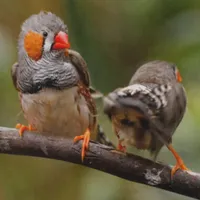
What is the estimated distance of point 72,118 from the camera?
1826 millimetres

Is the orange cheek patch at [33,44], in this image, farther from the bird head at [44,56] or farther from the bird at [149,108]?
the bird at [149,108]

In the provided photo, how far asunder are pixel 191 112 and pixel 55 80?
45 cm

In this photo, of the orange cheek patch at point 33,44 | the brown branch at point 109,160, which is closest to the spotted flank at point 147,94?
the brown branch at point 109,160

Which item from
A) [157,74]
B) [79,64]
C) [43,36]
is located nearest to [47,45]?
[43,36]

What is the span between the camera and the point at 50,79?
1.70 m

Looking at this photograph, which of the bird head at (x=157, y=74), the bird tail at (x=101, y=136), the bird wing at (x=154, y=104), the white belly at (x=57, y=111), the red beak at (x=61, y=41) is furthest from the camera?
the bird tail at (x=101, y=136)

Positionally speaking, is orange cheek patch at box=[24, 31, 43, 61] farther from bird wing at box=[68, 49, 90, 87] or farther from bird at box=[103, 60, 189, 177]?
bird at box=[103, 60, 189, 177]

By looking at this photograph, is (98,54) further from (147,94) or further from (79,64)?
(147,94)

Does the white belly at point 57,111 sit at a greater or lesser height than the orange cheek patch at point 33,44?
lesser

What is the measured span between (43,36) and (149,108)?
1.58 feet

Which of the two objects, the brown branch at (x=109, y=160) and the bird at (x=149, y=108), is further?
the brown branch at (x=109, y=160)

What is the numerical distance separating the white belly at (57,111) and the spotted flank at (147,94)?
1.34ft

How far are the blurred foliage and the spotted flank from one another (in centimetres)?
65

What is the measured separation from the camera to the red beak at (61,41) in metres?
1.63
